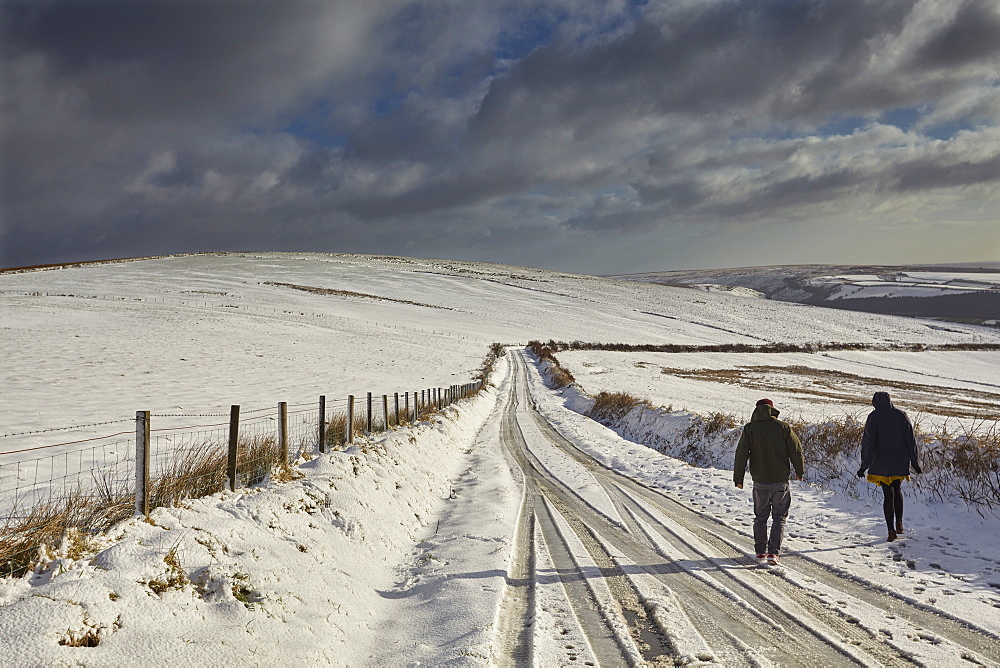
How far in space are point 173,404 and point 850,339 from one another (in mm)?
85004

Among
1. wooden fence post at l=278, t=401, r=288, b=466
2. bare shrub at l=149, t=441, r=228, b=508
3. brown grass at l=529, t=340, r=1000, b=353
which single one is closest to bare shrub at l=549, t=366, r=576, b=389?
brown grass at l=529, t=340, r=1000, b=353

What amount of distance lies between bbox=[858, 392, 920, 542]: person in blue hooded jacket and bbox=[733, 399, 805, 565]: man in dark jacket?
1.28 m

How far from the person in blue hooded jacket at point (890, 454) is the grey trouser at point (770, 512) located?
1.44 metres

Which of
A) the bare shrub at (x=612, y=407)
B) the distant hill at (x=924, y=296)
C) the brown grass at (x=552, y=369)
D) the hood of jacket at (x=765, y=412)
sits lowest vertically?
the bare shrub at (x=612, y=407)

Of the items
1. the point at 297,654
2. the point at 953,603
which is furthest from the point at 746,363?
the point at 297,654

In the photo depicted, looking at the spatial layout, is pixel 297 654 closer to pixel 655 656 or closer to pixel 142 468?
pixel 142 468

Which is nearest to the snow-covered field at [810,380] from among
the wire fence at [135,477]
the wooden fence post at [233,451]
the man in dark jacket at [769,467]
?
the man in dark jacket at [769,467]

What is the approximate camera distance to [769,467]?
26.7 feet

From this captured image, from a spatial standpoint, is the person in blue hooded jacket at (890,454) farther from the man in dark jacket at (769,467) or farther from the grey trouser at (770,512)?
the grey trouser at (770,512)

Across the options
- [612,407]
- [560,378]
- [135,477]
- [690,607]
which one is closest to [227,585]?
[135,477]

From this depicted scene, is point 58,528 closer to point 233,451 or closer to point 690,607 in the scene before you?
point 233,451

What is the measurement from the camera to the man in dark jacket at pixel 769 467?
7836mm

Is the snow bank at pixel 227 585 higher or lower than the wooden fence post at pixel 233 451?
lower

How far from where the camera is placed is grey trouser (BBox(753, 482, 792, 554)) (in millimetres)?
7766
